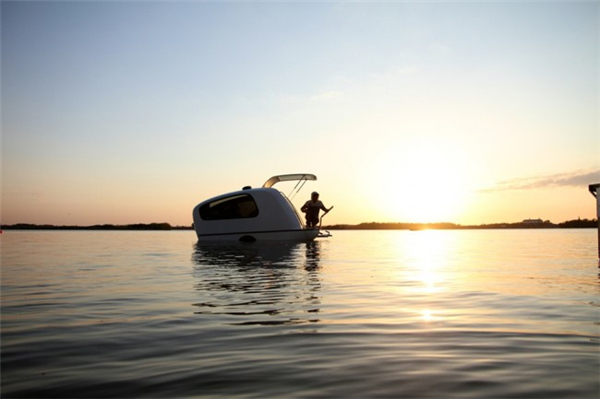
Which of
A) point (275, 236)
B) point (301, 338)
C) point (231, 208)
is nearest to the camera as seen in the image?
point (301, 338)

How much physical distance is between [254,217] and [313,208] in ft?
8.80

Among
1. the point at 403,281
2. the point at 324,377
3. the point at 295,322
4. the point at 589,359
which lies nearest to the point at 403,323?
the point at 295,322

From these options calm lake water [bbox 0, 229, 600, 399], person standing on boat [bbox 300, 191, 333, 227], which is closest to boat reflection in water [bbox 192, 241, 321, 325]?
calm lake water [bbox 0, 229, 600, 399]

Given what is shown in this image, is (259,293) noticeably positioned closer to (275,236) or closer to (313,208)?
(275,236)

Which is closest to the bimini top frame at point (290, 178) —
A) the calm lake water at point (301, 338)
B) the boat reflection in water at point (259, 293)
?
the boat reflection in water at point (259, 293)

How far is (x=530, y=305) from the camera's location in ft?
18.8

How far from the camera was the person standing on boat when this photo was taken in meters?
22.2

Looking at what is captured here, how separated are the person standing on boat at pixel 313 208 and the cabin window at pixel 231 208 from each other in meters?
2.39

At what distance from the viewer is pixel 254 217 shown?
2136 centimetres

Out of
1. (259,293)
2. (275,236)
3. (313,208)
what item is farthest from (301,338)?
(313,208)

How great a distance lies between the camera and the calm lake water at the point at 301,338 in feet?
9.17

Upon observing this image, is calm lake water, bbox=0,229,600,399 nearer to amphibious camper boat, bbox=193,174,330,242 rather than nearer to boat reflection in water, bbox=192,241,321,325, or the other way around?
boat reflection in water, bbox=192,241,321,325

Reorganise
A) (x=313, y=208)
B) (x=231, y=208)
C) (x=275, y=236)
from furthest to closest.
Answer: (x=313, y=208), (x=231, y=208), (x=275, y=236)

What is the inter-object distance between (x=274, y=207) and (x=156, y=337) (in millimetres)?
16773
